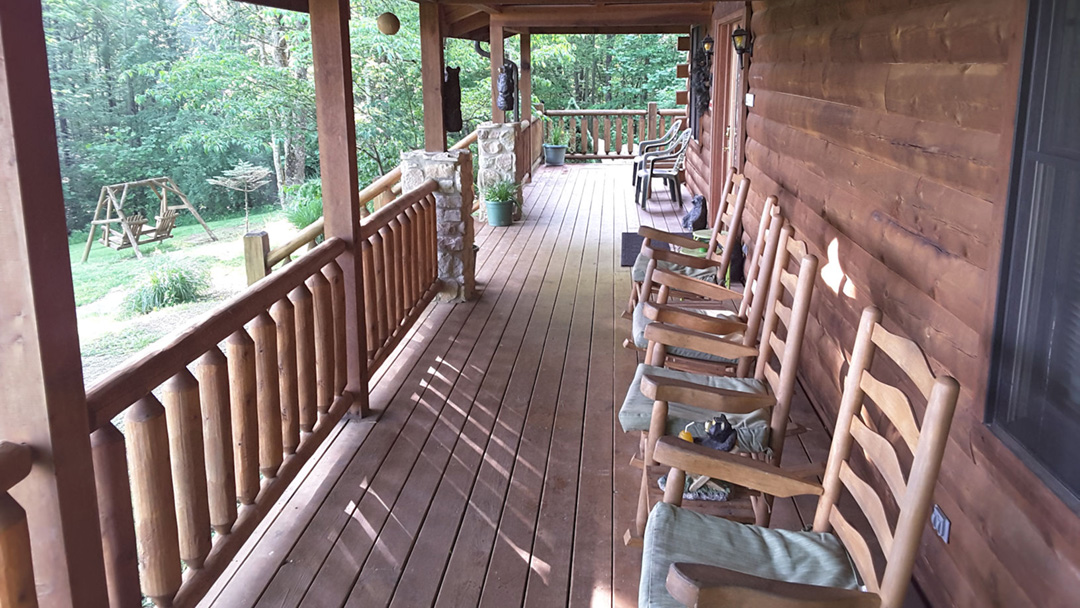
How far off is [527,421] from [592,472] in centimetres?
53

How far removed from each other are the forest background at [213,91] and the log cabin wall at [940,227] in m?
10.5

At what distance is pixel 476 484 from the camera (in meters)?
3.00

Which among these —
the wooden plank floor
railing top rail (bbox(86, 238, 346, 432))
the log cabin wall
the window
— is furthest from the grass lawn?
the window

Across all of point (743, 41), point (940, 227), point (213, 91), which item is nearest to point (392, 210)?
point (940, 227)

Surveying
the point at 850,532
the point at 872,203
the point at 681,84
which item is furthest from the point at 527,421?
the point at 681,84

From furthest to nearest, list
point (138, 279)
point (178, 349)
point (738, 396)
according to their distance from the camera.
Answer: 1. point (138, 279)
2. point (738, 396)
3. point (178, 349)

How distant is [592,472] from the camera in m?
3.08

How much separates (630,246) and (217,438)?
5.08 m

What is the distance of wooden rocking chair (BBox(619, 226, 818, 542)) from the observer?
2.28m

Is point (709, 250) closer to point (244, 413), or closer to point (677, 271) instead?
point (677, 271)

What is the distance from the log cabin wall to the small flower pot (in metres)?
9.98

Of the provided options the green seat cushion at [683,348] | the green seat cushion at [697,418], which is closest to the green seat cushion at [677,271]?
the green seat cushion at [683,348]

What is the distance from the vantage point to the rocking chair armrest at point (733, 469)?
187 cm

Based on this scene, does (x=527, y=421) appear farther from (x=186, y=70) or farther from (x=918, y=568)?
(x=186, y=70)
